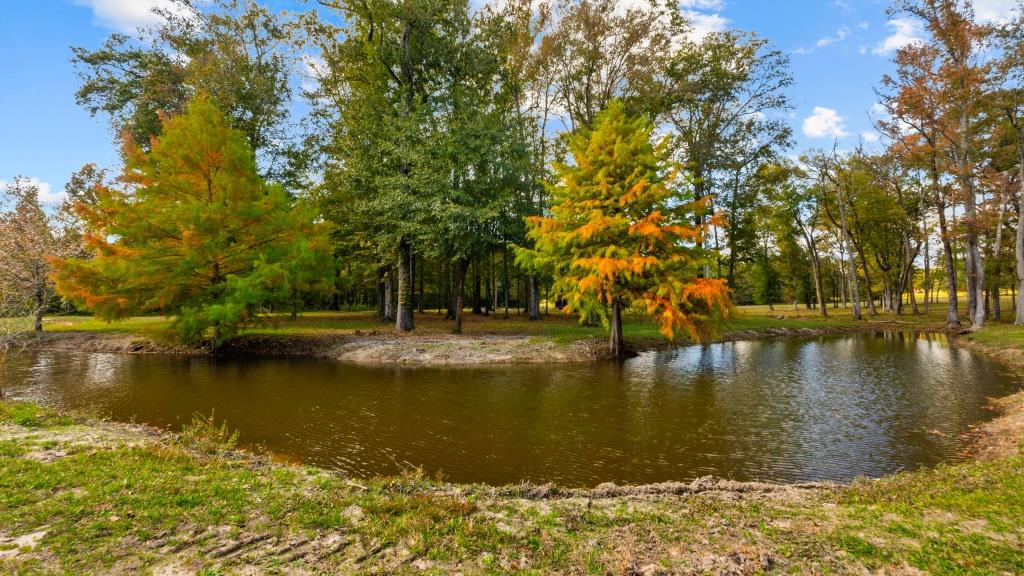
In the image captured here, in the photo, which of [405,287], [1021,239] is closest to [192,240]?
[405,287]

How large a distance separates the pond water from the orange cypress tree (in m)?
2.72

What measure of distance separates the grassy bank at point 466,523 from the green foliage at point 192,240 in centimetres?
1492

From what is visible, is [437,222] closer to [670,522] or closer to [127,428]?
[127,428]

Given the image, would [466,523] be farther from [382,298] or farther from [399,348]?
[382,298]

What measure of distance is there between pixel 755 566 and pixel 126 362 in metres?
24.8

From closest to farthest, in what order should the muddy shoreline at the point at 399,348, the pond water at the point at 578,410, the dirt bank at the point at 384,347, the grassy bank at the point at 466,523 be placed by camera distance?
the grassy bank at the point at 466,523
the pond water at the point at 578,410
the muddy shoreline at the point at 399,348
the dirt bank at the point at 384,347

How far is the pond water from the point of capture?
26.8ft

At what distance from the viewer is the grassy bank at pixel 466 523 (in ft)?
13.0

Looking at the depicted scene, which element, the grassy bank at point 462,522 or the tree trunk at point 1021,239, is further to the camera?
the tree trunk at point 1021,239

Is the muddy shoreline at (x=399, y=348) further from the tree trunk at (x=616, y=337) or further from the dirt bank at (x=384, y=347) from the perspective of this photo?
the tree trunk at (x=616, y=337)

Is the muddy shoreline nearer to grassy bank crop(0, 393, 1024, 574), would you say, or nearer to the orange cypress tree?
the orange cypress tree

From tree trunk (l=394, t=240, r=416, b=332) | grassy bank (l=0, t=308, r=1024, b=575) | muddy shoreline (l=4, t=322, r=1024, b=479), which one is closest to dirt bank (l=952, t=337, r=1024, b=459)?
muddy shoreline (l=4, t=322, r=1024, b=479)

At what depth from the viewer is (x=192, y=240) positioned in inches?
773

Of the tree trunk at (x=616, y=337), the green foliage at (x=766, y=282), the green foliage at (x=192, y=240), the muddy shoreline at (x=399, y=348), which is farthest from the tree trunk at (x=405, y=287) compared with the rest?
the green foliage at (x=766, y=282)
